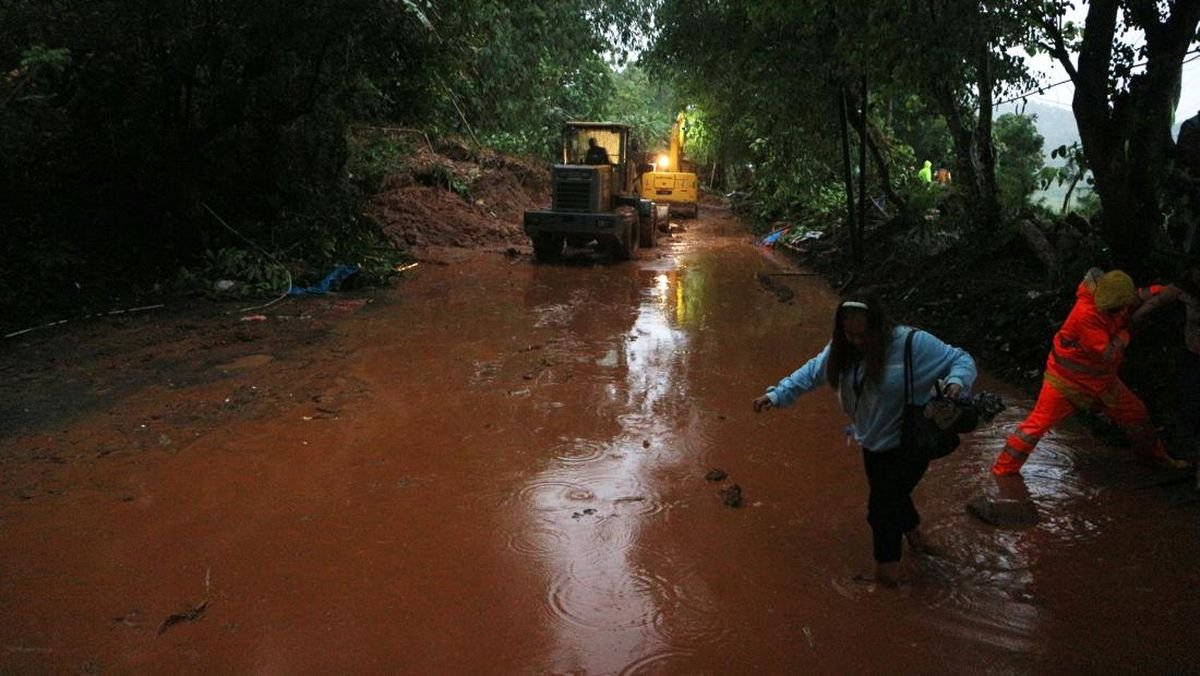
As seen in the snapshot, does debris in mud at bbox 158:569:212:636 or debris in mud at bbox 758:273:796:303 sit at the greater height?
debris in mud at bbox 758:273:796:303

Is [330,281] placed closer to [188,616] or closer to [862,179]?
[862,179]

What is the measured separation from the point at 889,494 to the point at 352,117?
48.9 feet

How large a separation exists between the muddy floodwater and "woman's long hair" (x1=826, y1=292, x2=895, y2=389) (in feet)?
3.66

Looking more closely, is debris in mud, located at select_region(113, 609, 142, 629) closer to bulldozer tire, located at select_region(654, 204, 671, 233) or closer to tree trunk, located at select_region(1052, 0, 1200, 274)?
tree trunk, located at select_region(1052, 0, 1200, 274)

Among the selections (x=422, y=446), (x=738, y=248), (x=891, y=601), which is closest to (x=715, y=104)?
(x=738, y=248)

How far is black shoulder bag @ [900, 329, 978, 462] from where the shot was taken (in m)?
3.43

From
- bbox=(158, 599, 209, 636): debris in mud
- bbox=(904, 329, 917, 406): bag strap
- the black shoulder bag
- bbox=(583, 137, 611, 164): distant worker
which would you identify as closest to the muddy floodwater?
bbox=(158, 599, 209, 636): debris in mud

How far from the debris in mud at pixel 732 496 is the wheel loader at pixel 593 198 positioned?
10370 mm

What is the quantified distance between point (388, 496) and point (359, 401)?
2.06 m

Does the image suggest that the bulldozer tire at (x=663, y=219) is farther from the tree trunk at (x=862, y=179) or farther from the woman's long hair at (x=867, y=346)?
the woman's long hair at (x=867, y=346)

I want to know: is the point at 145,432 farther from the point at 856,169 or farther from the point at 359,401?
the point at 856,169

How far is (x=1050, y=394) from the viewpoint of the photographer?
196 inches

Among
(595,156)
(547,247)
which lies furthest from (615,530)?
(595,156)

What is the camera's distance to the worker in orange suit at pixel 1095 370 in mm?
4734
